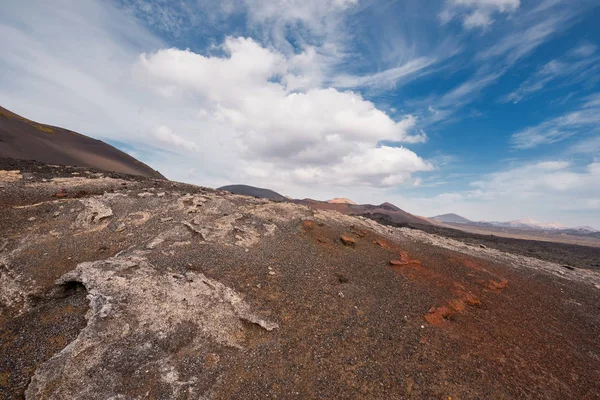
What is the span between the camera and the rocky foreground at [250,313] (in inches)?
390

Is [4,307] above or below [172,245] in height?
below

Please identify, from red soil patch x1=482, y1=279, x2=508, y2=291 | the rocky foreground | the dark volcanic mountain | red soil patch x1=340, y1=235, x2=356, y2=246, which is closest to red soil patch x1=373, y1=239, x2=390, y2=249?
the rocky foreground

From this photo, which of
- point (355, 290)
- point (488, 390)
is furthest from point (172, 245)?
point (488, 390)

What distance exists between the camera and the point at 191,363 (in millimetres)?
10336

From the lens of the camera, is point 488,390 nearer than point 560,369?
Yes

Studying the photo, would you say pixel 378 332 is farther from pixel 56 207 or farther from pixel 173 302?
pixel 56 207

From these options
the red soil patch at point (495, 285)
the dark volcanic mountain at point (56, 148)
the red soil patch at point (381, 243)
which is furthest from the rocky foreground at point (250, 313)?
the dark volcanic mountain at point (56, 148)

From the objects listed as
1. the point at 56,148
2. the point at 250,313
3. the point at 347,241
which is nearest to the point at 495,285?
the point at 347,241

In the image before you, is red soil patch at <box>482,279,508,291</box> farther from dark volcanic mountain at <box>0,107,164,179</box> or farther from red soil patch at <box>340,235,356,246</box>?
dark volcanic mountain at <box>0,107,164,179</box>

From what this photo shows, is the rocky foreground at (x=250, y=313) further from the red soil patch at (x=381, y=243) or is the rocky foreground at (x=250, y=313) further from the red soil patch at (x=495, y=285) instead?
the red soil patch at (x=381, y=243)

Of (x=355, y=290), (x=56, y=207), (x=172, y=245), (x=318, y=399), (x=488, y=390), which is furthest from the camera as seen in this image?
(x=56, y=207)

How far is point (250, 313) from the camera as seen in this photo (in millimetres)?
13367

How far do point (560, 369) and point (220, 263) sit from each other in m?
18.3

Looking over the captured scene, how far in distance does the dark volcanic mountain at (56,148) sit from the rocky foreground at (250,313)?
3421 cm
